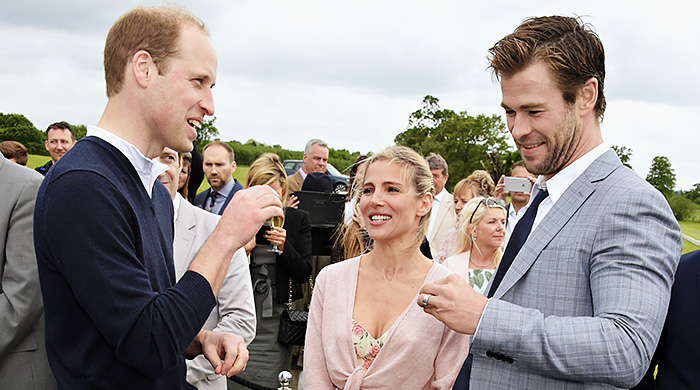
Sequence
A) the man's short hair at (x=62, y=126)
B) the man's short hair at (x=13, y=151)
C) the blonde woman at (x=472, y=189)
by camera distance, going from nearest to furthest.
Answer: the blonde woman at (x=472, y=189) < the man's short hair at (x=62, y=126) < the man's short hair at (x=13, y=151)

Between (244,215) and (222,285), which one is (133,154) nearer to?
(244,215)

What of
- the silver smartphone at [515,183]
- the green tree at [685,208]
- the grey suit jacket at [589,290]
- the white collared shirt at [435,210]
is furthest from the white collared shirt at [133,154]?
the green tree at [685,208]

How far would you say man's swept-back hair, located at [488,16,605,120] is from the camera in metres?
1.91

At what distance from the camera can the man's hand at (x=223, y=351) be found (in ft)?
6.74

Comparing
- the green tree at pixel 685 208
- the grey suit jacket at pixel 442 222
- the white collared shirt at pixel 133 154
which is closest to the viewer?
the white collared shirt at pixel 133 154

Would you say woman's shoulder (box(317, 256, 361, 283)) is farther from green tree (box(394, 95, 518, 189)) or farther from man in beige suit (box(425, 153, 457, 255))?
green tree (box(394, 95, 518, 189))

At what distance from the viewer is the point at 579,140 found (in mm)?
1970

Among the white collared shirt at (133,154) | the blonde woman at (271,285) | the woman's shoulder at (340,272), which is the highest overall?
the white collared shirt at (133,154)

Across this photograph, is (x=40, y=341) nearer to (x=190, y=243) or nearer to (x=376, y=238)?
(x=190, y=243)

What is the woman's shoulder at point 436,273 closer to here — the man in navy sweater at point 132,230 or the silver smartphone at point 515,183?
the man in navy sweater at point 132,230

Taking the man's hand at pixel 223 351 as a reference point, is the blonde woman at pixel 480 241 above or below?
above

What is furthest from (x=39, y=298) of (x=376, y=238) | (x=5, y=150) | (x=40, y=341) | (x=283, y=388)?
(x=5, y=150)

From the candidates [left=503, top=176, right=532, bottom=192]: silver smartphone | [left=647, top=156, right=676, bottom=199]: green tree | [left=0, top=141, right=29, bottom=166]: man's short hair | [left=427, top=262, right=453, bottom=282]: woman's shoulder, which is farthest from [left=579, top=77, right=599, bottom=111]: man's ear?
[left=647, top=156, right=676, bottom=199]: green tree

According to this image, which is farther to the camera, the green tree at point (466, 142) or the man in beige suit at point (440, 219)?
the green tree at point (466, 142)
